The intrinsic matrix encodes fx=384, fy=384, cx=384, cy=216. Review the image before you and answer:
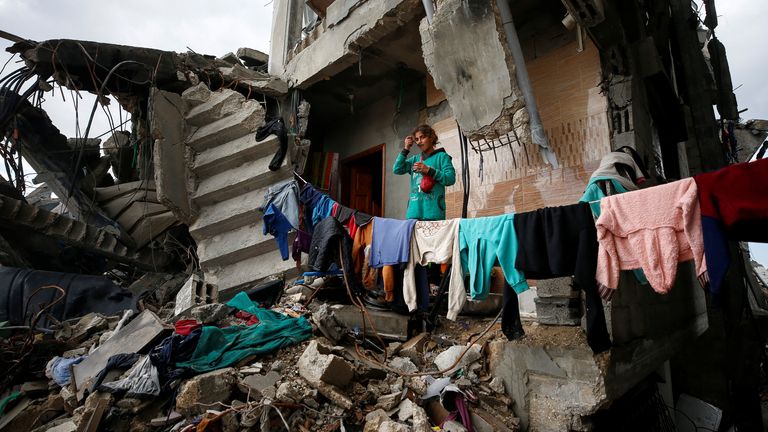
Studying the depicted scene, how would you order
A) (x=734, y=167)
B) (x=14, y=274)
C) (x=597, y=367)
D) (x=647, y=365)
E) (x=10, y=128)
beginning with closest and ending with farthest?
(x=734, y=167)
(x=597, y=367)
(x=647, y=365)
(x=14, y=274)
(x=10, y=128)

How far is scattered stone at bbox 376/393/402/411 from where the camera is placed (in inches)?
131

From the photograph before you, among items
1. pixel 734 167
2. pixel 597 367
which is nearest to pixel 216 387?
pixel 597 367

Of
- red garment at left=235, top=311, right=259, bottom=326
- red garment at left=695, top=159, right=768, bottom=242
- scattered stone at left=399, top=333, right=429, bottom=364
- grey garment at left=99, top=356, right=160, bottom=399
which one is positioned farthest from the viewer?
red garment at left=235, top=311, right=259, bottom=326

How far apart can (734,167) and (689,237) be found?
0.46m

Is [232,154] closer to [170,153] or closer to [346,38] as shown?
[170,153]

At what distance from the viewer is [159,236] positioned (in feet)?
28.3

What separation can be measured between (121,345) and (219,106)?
5090 mm

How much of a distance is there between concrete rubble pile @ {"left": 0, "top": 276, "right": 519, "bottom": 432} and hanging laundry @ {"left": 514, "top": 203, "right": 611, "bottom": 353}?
3.90 feet

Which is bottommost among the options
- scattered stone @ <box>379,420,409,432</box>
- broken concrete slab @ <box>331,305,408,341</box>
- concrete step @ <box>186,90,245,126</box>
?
scattered stone @ <box>379,420,409,432</box>

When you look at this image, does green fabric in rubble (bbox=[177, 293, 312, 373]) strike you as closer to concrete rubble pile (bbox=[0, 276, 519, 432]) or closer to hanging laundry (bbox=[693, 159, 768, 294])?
concrete rubble pile (bbox=[0, 276, 519, 432])

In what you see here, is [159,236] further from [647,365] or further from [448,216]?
[647,365]

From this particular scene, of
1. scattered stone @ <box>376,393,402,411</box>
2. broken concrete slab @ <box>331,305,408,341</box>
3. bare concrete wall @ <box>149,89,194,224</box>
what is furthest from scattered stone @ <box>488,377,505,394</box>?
bare concrete wall @ <box>149,89,194,224</box>

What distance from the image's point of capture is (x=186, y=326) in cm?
406

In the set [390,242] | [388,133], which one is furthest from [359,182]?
[390,242]
